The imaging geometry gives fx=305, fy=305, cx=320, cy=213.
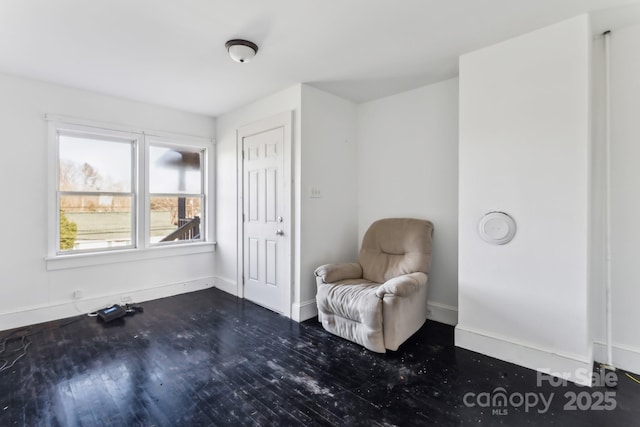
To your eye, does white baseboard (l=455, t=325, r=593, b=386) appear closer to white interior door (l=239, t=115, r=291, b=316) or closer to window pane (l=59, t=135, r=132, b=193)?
white interior door (l=239, t=115, r=291, b=316)

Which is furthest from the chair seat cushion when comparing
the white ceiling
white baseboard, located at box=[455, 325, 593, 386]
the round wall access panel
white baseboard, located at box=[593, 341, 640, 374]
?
the white ceiling

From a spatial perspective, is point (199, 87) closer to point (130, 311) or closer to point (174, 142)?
point (174, 142)

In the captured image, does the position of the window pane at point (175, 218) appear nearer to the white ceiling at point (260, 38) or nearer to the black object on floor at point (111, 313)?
the black object on floor at point (111, 313)

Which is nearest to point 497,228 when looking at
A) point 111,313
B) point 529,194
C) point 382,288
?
point 529,194

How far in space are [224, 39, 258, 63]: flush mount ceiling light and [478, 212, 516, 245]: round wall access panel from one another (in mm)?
2276

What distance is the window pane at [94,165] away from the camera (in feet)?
11.1

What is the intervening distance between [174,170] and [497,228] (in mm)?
3915

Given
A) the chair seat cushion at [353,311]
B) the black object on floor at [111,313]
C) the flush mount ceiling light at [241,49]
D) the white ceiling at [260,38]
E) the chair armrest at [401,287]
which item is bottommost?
the black object on floor at [111,313]

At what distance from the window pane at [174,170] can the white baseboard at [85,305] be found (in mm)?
1288

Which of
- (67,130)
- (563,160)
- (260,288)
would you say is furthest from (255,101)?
(563,160)

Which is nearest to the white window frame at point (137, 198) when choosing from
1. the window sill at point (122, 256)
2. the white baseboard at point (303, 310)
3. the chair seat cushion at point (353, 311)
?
the window sill at point (122, 256)

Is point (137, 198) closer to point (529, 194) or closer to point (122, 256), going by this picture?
point (122, 256)

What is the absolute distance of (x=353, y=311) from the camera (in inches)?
102

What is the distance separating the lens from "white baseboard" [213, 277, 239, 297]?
4.11 meters
